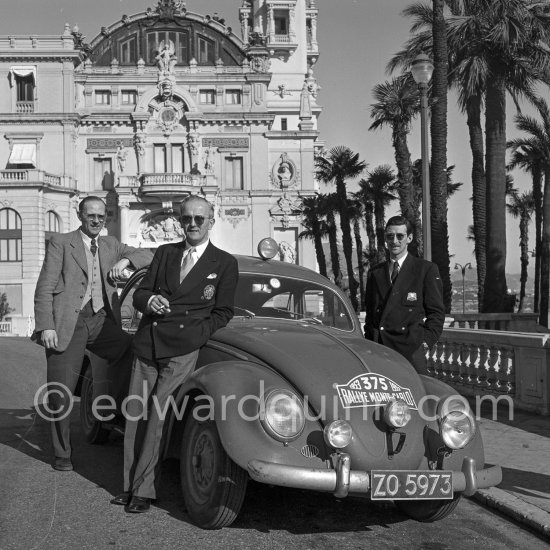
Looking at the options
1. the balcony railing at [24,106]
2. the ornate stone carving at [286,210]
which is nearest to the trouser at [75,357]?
the ornate stone carving at [286,210]

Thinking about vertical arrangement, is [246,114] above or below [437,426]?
above

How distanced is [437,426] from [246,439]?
1.29m

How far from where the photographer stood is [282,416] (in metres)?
5.04

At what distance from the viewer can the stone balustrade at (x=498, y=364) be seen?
10.6 m

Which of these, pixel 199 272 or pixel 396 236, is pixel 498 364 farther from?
pixel 199 272

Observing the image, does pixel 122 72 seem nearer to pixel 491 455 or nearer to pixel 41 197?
pixel 41 197

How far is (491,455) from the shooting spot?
7.86 metres

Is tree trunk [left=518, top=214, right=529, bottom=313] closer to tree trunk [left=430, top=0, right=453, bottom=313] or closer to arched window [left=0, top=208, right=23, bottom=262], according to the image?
arched window [left=0, top=208, right=23, bottom=262]

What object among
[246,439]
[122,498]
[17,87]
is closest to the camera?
[246,439]

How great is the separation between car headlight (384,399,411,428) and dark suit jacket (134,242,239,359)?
1447 millimetres

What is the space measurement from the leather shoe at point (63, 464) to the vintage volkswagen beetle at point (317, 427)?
1407 millimetres

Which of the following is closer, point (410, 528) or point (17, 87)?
point (410, 528)

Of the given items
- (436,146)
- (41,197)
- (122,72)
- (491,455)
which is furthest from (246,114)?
(491,455)

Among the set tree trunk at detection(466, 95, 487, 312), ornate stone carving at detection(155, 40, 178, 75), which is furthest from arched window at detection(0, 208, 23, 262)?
tree trunk at detection(466, 95, 487, 312)
